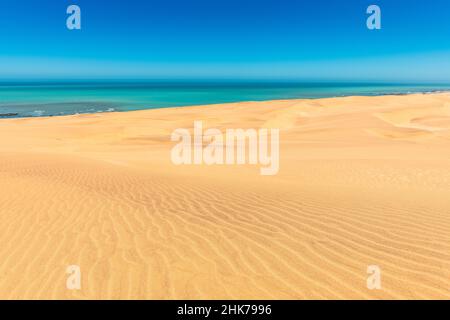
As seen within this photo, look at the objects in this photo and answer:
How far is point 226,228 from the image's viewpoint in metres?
5.07

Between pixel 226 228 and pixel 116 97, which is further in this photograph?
pixel 116 97

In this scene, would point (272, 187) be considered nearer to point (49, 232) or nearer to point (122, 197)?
point (122, 197)

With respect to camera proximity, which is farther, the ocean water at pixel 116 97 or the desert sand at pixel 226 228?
the ocean water at pixel 116 97

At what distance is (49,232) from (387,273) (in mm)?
4518

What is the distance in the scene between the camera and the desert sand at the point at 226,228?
Result: 354cm

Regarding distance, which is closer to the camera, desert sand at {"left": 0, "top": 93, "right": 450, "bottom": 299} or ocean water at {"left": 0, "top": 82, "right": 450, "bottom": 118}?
desert sand at {"left": 0, "top": 93, "right": 450, "bottom": 299}

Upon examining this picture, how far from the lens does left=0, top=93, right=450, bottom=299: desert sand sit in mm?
3535

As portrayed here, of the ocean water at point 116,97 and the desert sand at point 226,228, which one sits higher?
the ocean water at point 116,97

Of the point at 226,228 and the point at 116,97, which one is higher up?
the point at 116,97

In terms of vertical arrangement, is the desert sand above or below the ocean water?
below
